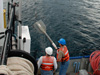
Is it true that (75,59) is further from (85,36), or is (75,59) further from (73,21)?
(73,21)

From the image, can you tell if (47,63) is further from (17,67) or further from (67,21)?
(67,21)

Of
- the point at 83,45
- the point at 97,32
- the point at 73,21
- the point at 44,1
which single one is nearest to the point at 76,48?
the point at 83,45

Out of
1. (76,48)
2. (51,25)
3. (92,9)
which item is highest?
(92,9)

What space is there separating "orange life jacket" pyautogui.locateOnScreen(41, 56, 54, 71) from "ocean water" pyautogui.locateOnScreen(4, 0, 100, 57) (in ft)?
26.8

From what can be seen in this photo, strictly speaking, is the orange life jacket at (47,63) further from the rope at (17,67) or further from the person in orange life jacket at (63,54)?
the rope at (17,67)

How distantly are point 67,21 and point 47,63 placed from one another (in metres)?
17.1

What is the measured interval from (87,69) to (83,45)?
8891mm

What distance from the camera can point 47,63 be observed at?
4832 mm

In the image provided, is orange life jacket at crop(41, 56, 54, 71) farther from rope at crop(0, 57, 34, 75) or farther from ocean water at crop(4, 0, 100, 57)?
ocean water at crop(4, 0, 100, 57)

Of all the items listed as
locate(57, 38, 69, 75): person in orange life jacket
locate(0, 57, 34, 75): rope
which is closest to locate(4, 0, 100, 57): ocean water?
locate(57, 38, 69, 75): person in orange life jacket

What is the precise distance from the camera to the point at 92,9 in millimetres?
26031

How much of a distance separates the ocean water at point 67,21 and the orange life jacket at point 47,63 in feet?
26.8

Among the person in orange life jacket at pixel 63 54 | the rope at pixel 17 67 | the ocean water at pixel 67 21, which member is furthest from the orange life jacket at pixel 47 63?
the ocean water at pixel 67 21

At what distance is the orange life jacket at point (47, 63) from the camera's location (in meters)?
4.78
